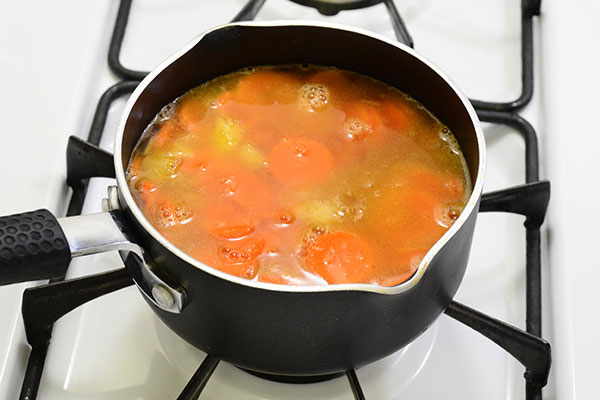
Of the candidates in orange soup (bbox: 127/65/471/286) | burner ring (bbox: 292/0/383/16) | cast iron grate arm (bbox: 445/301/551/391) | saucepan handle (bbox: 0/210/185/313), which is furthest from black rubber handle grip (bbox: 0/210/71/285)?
burner ring (bbox: 292/0/383/16)

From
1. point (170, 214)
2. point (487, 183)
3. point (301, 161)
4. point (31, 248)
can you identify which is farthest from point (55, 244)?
point (487, 183)

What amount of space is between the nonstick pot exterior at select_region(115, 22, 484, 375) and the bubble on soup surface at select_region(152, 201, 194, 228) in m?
Answer: 0.05

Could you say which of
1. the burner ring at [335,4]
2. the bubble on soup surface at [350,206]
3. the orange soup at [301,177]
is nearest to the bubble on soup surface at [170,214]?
the orange soup at [301,177]

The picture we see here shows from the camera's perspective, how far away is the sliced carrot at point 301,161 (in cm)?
75

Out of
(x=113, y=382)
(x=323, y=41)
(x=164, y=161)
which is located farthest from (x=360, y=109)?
(x=113, y=382)

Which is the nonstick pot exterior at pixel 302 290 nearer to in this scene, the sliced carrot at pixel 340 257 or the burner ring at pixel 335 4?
the sliced carrot at pixel 340 257

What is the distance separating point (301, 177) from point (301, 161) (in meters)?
0.02

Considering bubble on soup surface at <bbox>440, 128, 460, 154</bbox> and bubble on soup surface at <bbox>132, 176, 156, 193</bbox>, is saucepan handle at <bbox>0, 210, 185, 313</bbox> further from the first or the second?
bubble on soup surface at <bbox>440, 128, 460, 154</bbox>

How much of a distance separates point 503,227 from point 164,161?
327 millimetres

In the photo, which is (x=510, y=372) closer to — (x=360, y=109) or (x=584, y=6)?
(x=360, y=109)

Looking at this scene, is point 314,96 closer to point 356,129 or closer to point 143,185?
point 356,129

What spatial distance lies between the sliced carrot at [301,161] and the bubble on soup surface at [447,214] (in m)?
0.09

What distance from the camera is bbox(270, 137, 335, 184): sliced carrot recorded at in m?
0.75

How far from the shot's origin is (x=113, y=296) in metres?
0.82
